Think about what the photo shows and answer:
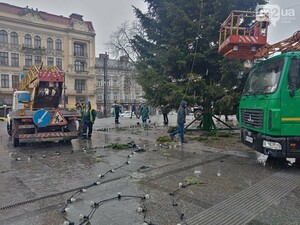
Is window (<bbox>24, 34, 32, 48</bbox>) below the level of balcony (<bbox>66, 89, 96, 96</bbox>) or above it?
above

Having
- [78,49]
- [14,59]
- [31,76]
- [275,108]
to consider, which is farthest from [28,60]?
[275,108]

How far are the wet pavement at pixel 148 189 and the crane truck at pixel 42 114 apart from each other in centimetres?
136

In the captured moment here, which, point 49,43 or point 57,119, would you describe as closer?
point 57,119

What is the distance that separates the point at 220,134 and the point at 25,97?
362 inches

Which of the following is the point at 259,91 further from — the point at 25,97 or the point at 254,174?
the point at 25,97

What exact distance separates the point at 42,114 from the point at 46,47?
146 feet

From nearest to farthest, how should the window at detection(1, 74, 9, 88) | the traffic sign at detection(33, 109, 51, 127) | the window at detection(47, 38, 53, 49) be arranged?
the traffic sign at detection(33, 109, 51, 127) < the window at detection(1, 74, 9, 88) < the window at detection(47, 38, 53, 49)

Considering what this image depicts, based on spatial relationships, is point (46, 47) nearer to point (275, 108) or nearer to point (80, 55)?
point (80, 55)

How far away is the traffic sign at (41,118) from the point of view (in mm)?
8781

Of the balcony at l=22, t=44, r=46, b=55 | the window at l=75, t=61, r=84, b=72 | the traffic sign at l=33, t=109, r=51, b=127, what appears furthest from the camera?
the window at l=75, t=61, r=84, b=72

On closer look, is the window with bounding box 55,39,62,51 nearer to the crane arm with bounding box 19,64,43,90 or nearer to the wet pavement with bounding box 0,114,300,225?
the crane arm with bounding box 19,64,43,90

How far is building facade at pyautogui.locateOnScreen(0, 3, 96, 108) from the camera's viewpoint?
4309cm

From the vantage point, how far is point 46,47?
157ft

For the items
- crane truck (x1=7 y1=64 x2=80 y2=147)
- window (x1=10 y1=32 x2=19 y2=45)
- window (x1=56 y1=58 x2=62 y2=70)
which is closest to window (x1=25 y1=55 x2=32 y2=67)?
window (x1=10 y1=32 x2=19 y2=45)
